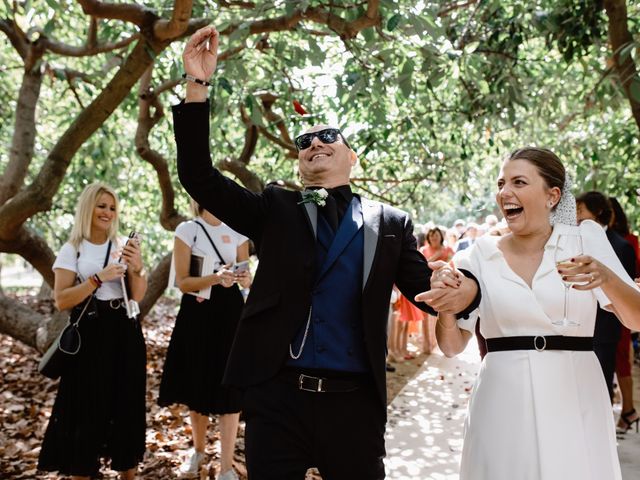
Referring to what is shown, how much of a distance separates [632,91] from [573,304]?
2722 millimetres

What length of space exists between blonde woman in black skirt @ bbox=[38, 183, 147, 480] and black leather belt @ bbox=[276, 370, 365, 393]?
77.0 inches

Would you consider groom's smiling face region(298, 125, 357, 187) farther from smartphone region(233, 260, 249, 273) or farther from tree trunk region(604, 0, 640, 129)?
tree trunk region(604, 0, 640, 129)

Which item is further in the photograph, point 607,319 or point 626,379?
point 626,379

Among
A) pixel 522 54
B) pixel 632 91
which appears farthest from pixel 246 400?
pixel 522 54

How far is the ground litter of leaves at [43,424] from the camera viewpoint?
5.11 m

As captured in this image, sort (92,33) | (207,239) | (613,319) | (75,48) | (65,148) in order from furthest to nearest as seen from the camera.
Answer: (75,48)
(92,33)
(65,148)
(613,319)
(207,239)

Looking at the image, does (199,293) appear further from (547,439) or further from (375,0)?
(547,439)

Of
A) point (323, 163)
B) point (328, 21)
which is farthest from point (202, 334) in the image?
point (328, 21)

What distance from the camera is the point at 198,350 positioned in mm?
4836

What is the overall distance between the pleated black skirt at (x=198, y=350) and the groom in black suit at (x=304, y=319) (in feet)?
7.06

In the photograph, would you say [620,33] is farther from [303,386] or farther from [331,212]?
[303,386]

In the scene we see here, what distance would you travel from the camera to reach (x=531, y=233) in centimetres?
284

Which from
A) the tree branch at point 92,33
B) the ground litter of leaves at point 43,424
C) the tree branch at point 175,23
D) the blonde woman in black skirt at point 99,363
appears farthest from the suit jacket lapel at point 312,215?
the tree branch at point 92,33

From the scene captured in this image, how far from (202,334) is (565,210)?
2925 mm
